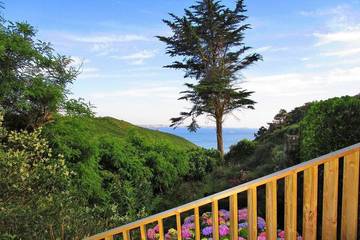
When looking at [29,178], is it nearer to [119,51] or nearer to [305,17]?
[305,17]

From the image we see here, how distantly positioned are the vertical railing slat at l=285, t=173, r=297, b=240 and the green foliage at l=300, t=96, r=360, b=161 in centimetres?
192

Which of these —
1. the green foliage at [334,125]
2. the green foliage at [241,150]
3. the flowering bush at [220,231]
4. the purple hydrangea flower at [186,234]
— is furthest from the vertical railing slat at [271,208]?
the green foliage at [241,150]

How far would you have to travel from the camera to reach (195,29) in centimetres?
1895

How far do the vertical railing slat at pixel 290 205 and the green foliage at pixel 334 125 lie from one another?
6.30 ft

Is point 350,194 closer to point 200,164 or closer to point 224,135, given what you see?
point 200,164

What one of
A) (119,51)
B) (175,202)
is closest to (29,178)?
(175,202)

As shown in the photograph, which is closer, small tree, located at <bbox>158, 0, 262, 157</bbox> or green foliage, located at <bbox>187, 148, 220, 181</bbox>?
green foliage, located at <bbox>187, 148, 220, 181</bbox>

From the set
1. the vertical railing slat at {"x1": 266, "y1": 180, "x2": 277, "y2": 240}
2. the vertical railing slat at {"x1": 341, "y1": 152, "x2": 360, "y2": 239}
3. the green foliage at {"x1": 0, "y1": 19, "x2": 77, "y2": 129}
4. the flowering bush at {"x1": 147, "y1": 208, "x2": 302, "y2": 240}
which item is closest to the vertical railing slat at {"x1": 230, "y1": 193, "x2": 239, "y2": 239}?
the vertical railing slat at {"x1": 266, "y1": 180, "x2": 277, "y2": 240}

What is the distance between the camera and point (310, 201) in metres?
2.83

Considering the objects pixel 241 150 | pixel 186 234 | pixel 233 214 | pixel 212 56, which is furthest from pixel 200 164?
pixel 233 214

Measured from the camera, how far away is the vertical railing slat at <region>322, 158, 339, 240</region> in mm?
2783

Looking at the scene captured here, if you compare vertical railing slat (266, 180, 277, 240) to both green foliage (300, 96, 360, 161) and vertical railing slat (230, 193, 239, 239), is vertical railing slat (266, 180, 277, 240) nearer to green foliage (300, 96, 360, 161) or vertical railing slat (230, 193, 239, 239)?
vertical railing slat (230, 193, 239, 239)

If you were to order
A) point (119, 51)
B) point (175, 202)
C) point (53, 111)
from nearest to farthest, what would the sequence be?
1. point (53, 111)
2. point (175, 202)
3. point (119, 51)

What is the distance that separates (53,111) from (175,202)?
135 inches
